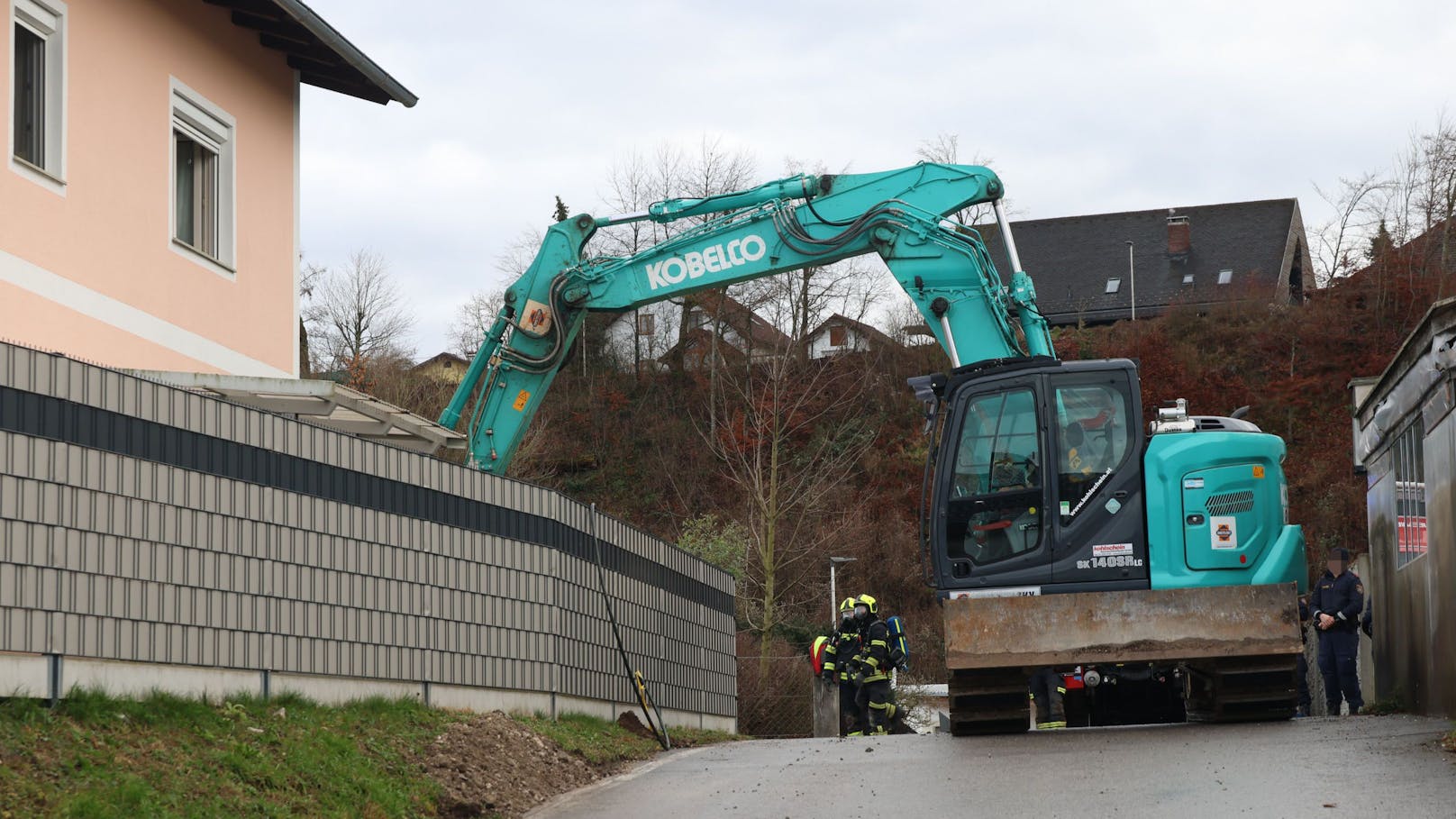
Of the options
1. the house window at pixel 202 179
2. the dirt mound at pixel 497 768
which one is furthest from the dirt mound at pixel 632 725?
the house window at pixel 202 179

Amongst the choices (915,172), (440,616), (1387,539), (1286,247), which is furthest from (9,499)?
(1286,247)

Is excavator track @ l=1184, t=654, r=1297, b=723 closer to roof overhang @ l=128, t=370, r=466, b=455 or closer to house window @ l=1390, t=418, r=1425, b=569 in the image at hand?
house window @ l=1390, t=418, r=1425, b=569

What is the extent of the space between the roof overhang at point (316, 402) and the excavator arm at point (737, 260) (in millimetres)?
2648

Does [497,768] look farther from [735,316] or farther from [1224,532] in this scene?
[735,316]

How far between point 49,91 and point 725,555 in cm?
2735

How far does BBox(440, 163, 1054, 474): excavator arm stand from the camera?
17.7 meters

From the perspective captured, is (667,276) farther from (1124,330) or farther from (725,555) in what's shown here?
(1124,330)

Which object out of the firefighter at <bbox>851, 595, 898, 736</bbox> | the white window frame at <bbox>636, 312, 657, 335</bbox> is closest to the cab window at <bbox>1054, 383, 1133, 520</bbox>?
the firefighter at <bbox>851, 595, 898, 736</bbox>

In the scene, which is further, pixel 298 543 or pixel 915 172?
pixel 915 172

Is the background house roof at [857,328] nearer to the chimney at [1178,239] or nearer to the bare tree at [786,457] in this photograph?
the bare tree at [786,457]

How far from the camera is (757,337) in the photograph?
54.8m

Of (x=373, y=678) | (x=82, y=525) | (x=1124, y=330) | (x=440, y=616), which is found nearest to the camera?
(x=82, y=525)

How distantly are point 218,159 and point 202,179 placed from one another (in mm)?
402

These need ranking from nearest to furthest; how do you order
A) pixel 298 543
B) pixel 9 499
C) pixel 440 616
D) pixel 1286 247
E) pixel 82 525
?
pixel 9 499
pixel 82 525
pixel 298 543
pixel 440 616
pixel 1286 247
